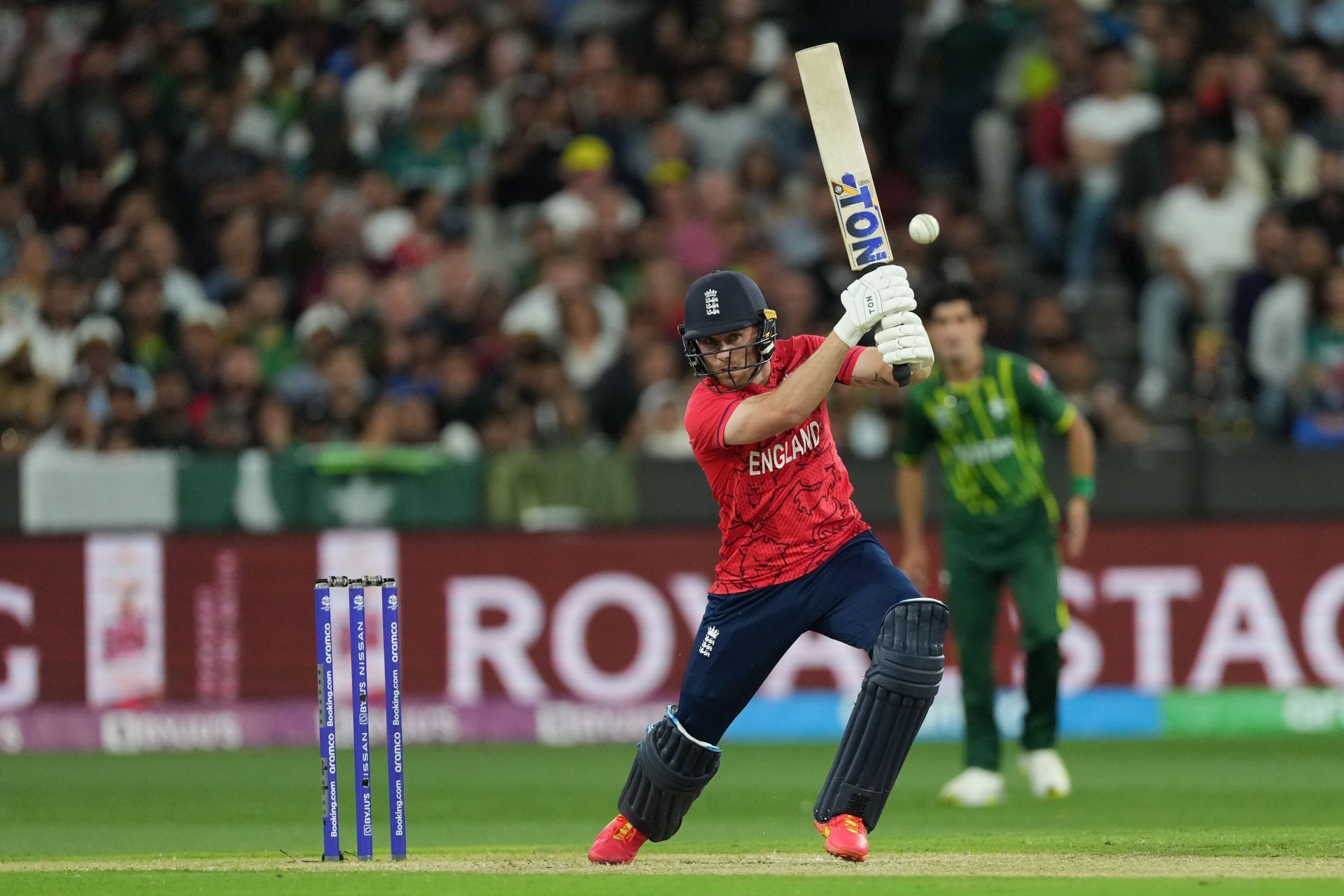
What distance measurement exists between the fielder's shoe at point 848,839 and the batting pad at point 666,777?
18.7 inches

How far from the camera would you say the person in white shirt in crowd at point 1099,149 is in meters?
14.8

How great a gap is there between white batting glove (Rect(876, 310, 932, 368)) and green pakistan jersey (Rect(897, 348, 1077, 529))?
9.01ft

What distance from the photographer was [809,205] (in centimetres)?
1491

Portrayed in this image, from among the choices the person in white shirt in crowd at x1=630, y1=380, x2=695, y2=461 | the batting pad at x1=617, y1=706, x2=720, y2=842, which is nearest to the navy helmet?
the batting pad at x1=617, y1=706, x2=720, y2=842

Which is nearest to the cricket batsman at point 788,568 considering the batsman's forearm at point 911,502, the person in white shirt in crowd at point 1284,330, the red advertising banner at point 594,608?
the batsman's forearm at point 911,502

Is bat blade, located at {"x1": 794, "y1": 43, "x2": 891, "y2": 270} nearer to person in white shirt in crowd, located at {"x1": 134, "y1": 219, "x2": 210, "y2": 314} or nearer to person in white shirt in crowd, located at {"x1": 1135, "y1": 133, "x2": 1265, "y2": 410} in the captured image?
person in white shirt in crowd, located at {"x1": 1135, "y1": 133, "x2": 1265, "y2": 410}

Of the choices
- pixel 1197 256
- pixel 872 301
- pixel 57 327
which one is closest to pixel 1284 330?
pixel 1197 256

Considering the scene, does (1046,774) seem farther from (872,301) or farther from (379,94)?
(379,94)

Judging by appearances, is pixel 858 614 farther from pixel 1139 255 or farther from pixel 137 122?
pixel 137 122

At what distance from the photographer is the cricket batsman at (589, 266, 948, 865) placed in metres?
6.70

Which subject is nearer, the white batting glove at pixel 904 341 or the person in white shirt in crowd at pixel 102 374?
the white batting glove at pixel 904 341

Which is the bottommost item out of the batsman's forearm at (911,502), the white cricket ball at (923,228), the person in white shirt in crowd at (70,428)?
the batsman's forearm at (911,502)

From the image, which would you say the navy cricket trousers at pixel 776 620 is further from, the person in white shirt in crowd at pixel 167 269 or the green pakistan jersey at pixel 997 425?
the person in white shirt in crowd at pixel 167 269

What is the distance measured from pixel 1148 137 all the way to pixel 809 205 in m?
2.34
